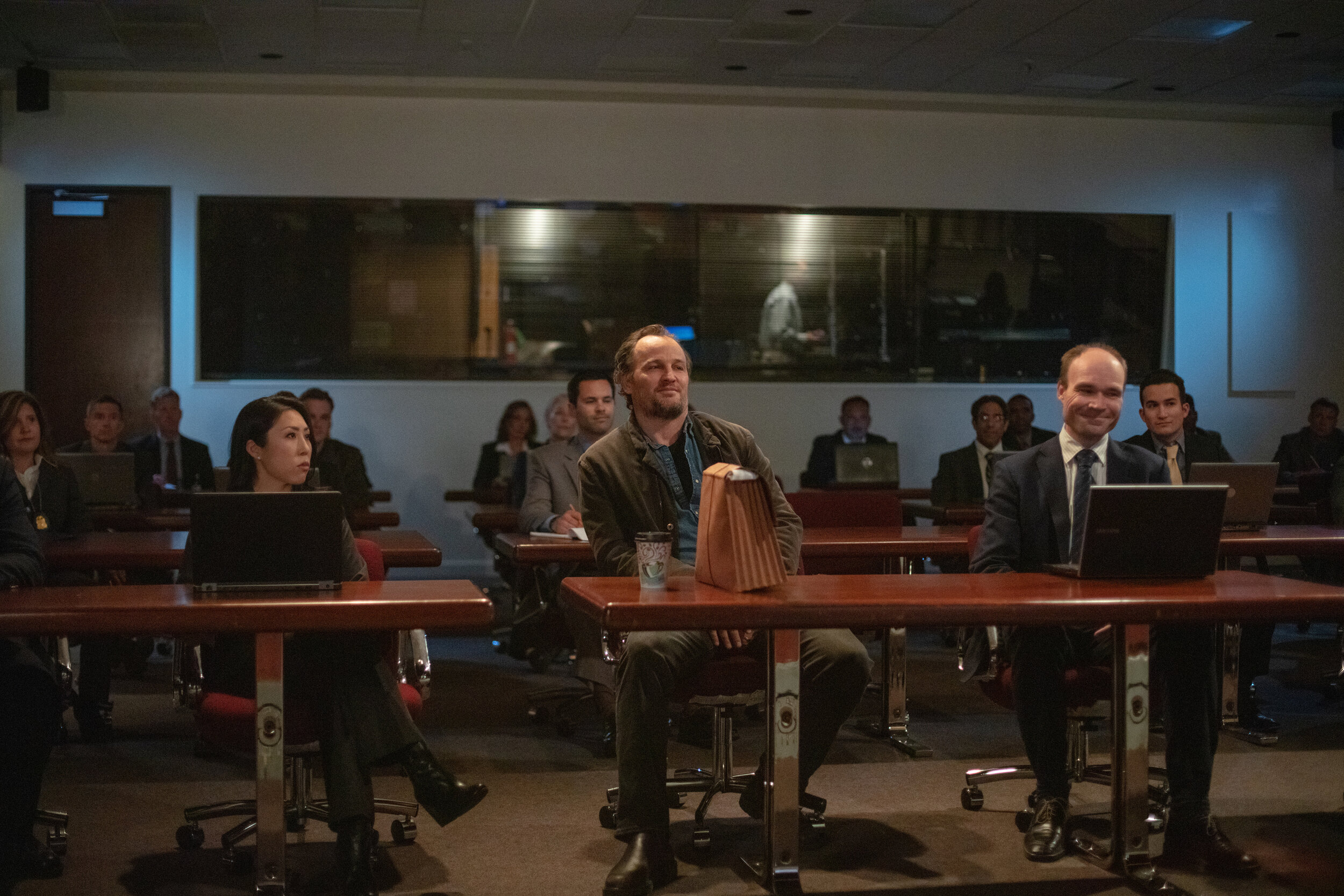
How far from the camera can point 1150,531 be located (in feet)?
10.1

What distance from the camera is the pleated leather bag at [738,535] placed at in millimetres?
2881

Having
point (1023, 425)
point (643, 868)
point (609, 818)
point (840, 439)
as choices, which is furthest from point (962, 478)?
point (643, 868)

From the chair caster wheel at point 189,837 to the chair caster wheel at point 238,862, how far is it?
0.73ft

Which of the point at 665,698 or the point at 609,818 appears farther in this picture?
the point at 609,818

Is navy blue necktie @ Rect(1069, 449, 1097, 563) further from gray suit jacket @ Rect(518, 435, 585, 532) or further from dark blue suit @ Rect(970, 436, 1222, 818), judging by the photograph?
gray suit jacket @ Rect(518, 435, 585, 532)

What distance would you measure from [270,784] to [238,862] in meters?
0.50

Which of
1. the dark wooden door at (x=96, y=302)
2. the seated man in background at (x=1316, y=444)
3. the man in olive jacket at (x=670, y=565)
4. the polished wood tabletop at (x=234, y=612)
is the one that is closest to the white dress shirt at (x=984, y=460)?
the seated man in background at (x=1316, y=444)

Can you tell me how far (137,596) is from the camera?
2.84m

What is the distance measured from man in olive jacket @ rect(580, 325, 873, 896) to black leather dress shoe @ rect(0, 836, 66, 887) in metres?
1.37

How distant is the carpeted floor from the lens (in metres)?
3.20

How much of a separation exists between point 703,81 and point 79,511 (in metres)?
5.75

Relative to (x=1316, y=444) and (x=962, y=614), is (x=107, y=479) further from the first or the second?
(x=1316, y=444)

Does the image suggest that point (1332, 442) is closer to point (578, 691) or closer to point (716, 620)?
point (578, 691)

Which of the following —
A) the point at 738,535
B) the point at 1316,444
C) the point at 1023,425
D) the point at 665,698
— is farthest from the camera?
the point at 1316,444
